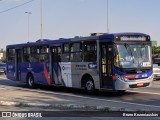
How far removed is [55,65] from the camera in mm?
20672

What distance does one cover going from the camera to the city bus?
1653 centimetres

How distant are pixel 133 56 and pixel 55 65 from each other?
17.6ft

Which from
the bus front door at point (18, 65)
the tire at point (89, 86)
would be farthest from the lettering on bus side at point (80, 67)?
the bus front door at point (18, 65)

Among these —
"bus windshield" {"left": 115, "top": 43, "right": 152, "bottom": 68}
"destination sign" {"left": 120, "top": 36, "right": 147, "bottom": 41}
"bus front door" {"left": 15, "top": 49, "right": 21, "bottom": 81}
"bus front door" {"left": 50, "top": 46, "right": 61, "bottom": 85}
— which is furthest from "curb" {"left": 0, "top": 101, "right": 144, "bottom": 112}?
Result: "bus front door" {"left": 15, "top": 49, "right": 21, "bottom": 81}

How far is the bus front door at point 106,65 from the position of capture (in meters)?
16.7

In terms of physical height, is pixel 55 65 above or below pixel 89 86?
above

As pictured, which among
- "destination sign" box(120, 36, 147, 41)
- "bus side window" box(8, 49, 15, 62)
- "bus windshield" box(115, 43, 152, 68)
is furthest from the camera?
"bus side window" box(8, 49, 15, 62)

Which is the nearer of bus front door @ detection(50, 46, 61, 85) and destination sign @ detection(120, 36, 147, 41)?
destination sign @ detection(120, 36, 147, 41)

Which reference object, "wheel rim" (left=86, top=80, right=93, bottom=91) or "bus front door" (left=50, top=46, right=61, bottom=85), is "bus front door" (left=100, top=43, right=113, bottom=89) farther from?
"bus front door" (left=50, top=46, right=61, bottom=85)

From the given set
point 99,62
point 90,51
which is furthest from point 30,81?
point 99,62

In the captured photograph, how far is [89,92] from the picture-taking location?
18125 millimetres

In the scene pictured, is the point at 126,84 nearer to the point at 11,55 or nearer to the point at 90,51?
the point at 90,51

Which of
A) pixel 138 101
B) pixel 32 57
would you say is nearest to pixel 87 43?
pixel 138 101

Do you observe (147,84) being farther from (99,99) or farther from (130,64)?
(99,99)
